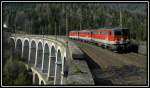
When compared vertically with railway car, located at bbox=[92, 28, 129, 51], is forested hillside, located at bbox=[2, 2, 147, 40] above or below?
above

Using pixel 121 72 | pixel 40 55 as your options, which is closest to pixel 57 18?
pixel 40 55

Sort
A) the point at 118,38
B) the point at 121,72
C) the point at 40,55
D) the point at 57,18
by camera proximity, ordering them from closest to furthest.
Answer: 1. the point at 121,72
2. the point at 118,38
3. the point at 40,55
4. the point at 57,18

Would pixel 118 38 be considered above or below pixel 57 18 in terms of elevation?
below

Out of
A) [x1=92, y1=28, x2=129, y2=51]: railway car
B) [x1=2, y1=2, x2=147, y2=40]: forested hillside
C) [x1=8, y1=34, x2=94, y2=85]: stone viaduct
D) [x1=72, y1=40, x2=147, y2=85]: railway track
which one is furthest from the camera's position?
[x1=2, y1=2, x2=147, y2=40]: forested hillside

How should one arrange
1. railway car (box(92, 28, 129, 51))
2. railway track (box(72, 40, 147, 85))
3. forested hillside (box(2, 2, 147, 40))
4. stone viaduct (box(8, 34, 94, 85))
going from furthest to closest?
forested hillside (box(2, 2, 147, 40)) < stone viaduct (box(8, 34, 94, 85)) < railway car (box(92, 28, 129, 51)) < railway track (box(72, 40, 147, 85))

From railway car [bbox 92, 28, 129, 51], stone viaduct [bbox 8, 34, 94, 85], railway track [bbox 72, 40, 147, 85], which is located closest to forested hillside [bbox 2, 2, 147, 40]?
stone viaduct [bbox 8, 34, 94, 85]

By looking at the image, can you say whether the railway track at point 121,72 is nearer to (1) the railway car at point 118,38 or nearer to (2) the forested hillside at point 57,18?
(1) the railway car at point 118,38

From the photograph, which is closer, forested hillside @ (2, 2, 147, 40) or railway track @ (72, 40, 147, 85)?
railway track @ (72, 40, 147, 85)

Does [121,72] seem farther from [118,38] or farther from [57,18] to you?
[57,18]

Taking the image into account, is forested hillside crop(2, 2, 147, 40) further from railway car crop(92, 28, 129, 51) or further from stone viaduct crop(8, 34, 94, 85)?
railway car crop(92, 28, 129, 51)

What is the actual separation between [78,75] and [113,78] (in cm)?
225

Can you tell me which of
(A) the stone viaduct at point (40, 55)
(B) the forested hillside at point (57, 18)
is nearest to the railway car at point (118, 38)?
(A) the stone viaduct at point (40, 55)

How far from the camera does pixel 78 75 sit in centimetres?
1130

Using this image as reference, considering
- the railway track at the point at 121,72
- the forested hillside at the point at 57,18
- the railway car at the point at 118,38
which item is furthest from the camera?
the forested hillside at the point at 57,18
